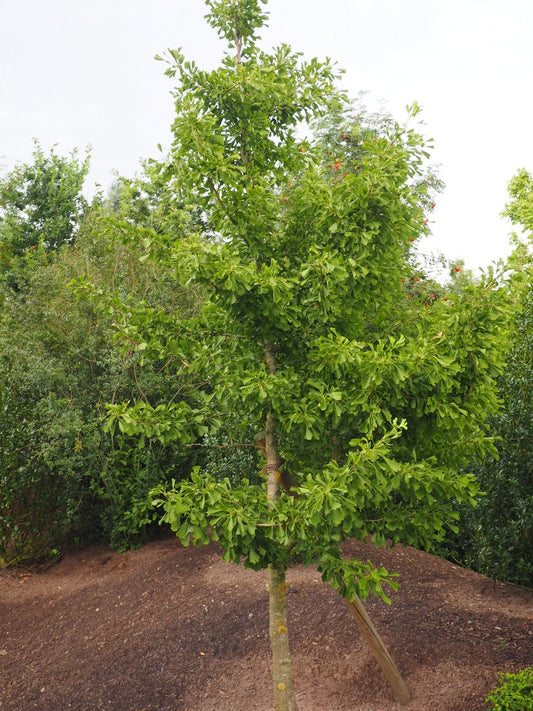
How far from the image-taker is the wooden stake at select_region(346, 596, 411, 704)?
4.26m

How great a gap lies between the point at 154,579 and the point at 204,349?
15.3ft

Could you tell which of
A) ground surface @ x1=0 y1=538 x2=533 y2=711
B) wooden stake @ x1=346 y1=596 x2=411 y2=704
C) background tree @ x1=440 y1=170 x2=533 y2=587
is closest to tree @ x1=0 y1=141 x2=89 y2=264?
ground surface @ x1=0 y1=538 x2=533 y2=711

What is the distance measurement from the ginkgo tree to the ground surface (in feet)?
4.08

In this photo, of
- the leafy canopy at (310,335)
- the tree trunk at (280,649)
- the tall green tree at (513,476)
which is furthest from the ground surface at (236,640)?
the leafy canopy at (310,335)

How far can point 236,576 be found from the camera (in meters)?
7.14

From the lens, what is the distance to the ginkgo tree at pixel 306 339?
123 inches

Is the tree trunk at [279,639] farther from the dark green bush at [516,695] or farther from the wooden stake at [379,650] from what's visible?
the dark green bush at [516,695]

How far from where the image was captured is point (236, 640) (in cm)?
574

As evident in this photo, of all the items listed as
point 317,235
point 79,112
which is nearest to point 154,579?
point 317,235

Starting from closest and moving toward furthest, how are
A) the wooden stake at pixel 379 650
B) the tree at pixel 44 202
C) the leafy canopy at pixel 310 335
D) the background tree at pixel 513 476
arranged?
1. the leafy canopy at pixel 310 335
2. the wooden stake at pixel 379 650
3. the background tree at pixel 513 476
4. the tree at pixel 44 202

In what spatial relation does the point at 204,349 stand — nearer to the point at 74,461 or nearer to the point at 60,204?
the point at 74,461

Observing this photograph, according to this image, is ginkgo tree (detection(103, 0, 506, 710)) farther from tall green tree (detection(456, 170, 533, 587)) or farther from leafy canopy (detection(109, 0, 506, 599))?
tall green tree (detection(456, 170, 533, 587))

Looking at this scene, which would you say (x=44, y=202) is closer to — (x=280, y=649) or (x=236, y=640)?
(x=236, y=640)

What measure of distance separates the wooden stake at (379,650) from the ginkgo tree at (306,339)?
66 centimetres
